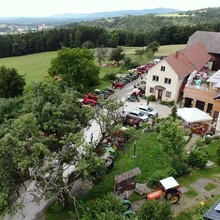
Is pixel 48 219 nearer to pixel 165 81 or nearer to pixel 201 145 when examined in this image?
pixel 201 145

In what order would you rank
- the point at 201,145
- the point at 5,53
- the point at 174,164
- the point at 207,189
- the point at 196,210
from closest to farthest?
the point at 196,210
the point at 207,189
the point at 174,164
the point at 201,145
the point at 5,53

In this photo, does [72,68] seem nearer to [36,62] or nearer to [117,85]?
[117,85]

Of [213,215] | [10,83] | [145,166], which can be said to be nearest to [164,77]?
[145,166]

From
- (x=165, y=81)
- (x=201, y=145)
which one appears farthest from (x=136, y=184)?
(x=165, y=81)

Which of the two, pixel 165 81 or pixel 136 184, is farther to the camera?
pixel 165 81

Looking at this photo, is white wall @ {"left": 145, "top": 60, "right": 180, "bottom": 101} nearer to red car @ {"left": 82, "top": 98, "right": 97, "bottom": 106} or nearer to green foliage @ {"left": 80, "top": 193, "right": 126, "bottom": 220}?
red car @ {"left": 82, "top": 98, "right": 97, "bottom": 106}

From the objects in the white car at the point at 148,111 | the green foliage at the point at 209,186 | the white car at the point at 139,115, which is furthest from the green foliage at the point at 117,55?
the green foliage at the point at 209,186

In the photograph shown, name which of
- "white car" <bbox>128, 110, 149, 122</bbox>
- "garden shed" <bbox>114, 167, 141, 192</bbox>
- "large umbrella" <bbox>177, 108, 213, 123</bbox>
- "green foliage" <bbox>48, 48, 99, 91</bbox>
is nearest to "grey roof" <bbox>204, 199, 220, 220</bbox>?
"garden shed" <bbox>114, 167, 141, 192</bbox>
